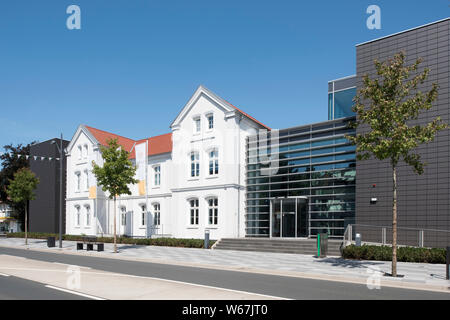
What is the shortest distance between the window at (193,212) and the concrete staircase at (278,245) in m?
4.14

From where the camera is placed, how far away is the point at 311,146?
26.8 metres

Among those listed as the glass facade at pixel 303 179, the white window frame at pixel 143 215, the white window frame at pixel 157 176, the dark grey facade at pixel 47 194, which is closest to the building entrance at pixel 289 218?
the glass facade at pixel 303 179

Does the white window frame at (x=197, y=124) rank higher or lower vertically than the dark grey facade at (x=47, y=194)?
higher

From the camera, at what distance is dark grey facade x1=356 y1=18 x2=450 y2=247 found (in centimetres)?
1922

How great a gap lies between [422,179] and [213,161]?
49.5 feet

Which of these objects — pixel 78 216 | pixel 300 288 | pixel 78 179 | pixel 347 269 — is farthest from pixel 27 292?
pixel 78 179

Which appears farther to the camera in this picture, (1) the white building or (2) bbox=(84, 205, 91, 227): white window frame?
(2) bbox=(84, 205, 91, 227): white window frame

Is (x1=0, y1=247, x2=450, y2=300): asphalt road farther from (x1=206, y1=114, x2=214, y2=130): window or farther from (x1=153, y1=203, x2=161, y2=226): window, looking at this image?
(x1=153, y1=203, x2=161, y2=226): window

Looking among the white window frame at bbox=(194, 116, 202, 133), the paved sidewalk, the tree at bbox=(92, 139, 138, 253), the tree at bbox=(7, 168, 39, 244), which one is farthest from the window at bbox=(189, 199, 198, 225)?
the tree at bbox=(7, 168, 39, 244)

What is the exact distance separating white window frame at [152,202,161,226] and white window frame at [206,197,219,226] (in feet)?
22.9

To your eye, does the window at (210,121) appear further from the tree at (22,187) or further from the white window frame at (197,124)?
the tree at (22,187)

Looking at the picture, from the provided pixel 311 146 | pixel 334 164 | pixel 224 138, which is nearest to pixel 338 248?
pixel 334 164

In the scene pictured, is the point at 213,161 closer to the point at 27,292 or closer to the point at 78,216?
the point at 78,216

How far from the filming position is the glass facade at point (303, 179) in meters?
24.7
